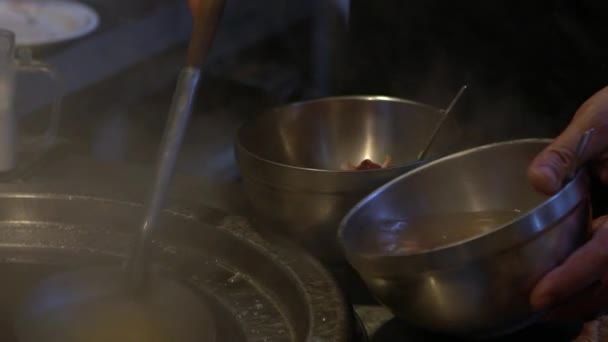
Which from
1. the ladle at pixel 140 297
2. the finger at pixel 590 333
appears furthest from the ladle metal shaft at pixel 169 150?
the finger at pixel 590 333

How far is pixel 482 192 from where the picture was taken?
1308 millimetres

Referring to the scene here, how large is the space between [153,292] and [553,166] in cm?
61

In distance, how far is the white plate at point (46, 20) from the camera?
2.08m

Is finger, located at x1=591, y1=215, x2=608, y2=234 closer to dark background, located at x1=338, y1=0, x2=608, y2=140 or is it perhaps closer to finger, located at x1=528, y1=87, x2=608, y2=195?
finger, located at x1=528, y1=87, x2=608, y2=195

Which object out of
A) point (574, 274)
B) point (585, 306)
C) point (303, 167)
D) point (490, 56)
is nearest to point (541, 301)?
point (574, 274)

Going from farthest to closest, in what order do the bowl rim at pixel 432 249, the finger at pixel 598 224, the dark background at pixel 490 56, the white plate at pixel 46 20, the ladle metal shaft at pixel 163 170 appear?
the white plate at pixel 46 20 → the dark background at pixel 490 56 → the ladle metal shaft at pixel 163 170 → the finger at pixel 598 224 → the bowl rim at pixel 432 249

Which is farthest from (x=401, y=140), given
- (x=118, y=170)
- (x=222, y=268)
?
(x=118, y=170)

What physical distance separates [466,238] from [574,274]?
0.51 feet

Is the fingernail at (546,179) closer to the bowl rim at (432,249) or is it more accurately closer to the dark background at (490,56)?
the bowl rim at (432,249)

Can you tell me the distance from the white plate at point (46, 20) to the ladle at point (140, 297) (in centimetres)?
86

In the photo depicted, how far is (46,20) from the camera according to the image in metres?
2.21

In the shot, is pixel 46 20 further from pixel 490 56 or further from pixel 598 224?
pixel 598 224

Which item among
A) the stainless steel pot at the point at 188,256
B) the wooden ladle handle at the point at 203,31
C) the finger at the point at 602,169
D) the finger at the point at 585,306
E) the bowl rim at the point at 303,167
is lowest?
the stainless steel pot at the point at 188,256

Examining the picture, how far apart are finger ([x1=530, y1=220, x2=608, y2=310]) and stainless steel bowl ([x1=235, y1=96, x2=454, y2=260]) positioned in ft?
1.24
